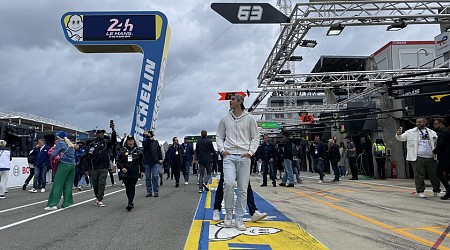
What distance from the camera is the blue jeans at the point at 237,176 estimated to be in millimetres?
5352

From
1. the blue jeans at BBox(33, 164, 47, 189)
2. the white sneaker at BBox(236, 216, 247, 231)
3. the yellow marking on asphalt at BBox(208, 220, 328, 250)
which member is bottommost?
the yellow marking on asphalt at BBox(208, 220, 328, 250)

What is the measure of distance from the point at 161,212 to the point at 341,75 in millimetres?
16421

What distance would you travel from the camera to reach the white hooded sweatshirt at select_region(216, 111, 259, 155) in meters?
5.46

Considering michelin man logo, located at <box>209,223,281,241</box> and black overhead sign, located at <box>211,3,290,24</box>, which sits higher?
black overhead sign, located at <box>211,3,290,24</box>

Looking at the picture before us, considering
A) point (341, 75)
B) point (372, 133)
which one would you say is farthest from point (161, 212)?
point (341, 75)

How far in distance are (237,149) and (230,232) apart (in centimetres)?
118

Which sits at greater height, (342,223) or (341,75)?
(341,75)

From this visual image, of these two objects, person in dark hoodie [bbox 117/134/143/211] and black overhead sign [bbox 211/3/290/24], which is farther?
black overhead sign [bbox 211/3/290/24]

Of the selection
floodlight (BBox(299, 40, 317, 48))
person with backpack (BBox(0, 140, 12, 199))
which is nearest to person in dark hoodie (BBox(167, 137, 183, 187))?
person with backpack (BBox(0, 140, 12, 199))

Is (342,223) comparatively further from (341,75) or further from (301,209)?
(341,75)

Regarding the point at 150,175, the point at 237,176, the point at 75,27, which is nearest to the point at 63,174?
the point at 150,175

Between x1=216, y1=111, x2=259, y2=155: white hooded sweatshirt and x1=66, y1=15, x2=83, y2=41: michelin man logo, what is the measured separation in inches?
610

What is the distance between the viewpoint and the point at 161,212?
726 cm

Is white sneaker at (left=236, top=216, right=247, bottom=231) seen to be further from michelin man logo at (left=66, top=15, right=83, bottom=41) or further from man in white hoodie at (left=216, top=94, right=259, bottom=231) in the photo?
michelin man logo at (left=66, top=15, right=83, bottom=41)
